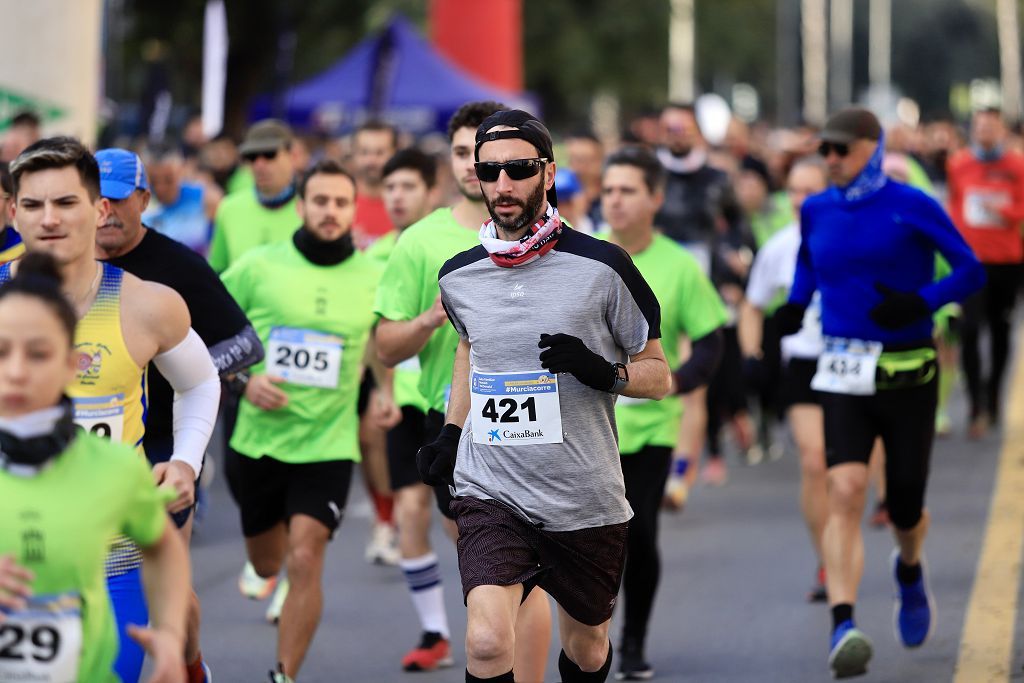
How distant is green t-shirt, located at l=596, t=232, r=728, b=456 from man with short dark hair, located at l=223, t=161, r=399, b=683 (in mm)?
1023

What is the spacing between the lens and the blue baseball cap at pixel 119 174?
20.5 ft

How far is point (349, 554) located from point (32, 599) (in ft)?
21.0

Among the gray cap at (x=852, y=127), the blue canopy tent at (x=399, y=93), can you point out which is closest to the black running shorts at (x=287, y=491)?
the gray cap at (x=852, y=127)

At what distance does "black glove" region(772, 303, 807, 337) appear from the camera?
26.8 feet

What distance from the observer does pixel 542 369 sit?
556 centimetres

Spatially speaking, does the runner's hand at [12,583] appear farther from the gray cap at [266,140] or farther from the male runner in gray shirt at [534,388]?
the gray cap at [266,140]

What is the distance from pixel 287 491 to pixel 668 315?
1653 mm

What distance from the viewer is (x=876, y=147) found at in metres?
7.79

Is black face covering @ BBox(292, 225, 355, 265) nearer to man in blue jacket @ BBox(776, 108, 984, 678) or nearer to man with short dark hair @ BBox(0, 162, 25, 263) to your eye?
man with short dark hair @ BBox(0, 162, 25, 263)

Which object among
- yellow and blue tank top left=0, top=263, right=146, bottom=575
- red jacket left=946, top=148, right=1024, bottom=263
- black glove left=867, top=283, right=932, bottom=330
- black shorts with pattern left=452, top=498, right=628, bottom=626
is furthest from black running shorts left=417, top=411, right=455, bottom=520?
red jacket left=946, top=148, right=1024, bottom=263

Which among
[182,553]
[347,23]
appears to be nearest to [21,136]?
[182,553]

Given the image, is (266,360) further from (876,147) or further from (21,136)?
(21,136)

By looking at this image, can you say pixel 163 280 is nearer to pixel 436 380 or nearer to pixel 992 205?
pixel 436 380

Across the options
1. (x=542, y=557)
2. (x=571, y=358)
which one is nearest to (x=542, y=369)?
(x=571, y=358)
